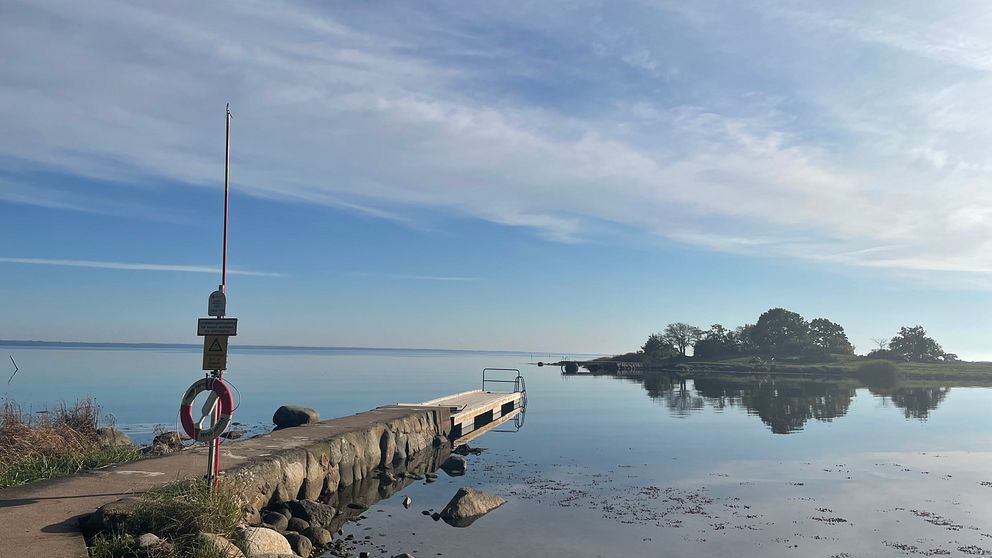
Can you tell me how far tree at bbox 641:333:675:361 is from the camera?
10591cm

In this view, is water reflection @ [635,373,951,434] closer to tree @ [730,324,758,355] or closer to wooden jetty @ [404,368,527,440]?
wooden jetty @ [404,368,527,440]

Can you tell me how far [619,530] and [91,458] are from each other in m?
9.95

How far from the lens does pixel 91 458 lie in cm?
1331

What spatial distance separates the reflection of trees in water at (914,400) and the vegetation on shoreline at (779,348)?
38.4 meters

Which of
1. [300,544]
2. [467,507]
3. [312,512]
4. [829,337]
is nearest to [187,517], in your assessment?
[300,544]

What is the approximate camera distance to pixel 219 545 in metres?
8.57

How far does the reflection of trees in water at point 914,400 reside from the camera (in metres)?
39.3

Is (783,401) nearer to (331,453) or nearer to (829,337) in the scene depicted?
(331,453)

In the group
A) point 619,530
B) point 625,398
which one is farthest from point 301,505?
point 625,398

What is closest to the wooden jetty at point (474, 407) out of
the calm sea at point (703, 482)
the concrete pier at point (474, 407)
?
the concrete pier at point (474, 407)

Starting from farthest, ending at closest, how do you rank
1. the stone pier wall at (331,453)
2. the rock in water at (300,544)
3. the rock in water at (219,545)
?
the stone pier wall at (331,453), the rock in water at (300,544), the rock in water at (219,545)

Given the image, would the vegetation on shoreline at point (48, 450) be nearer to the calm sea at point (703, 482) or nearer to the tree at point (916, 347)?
the calm sea at point (703, 482)

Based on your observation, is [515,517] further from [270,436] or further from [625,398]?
[625,398]

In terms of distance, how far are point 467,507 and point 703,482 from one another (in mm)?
7130
